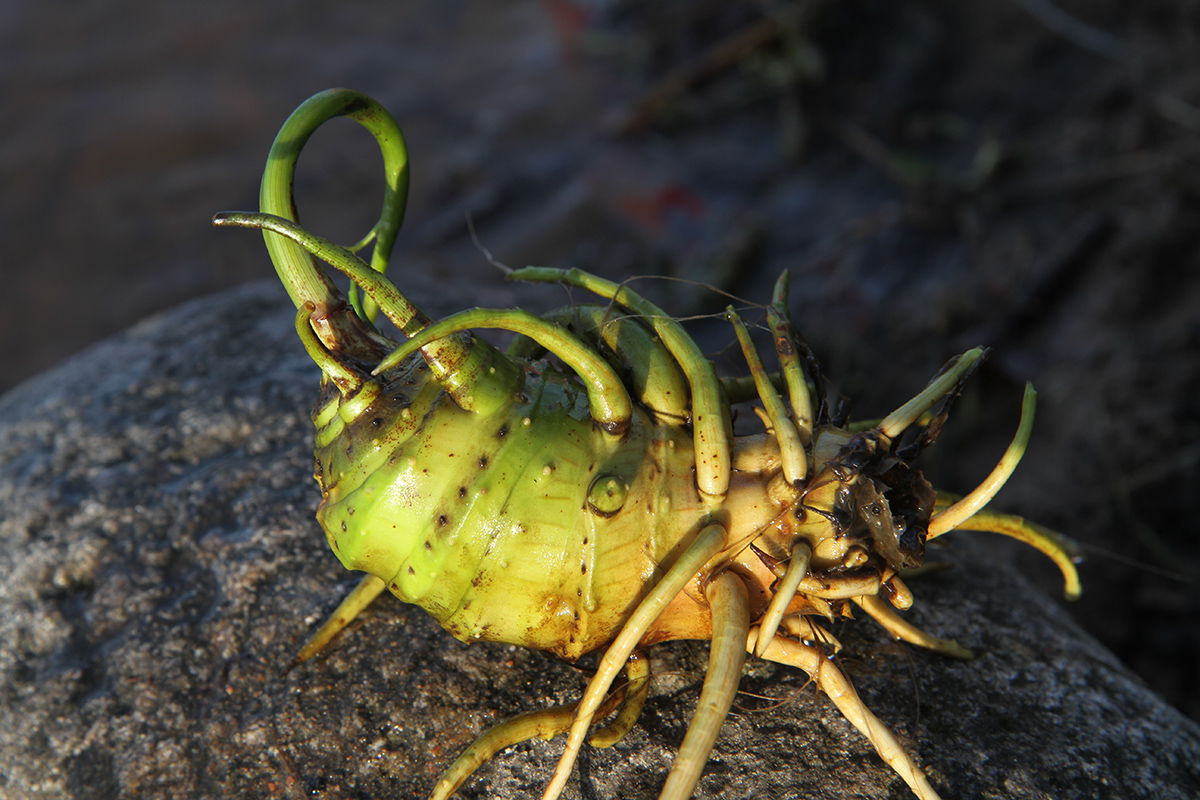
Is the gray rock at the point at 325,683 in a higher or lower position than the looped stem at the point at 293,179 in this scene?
lower

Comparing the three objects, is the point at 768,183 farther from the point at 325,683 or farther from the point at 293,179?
the point at 325,683

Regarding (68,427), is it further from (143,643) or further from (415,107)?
(415,107)

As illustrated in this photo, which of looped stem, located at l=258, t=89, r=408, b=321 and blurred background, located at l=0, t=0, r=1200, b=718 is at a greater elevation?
looped stem, located at l=258, t=89, r=408, b=321

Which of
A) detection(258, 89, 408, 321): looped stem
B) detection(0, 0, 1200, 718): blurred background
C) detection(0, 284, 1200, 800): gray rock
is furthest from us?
detection(0, 0, 1200, 718): blurred background

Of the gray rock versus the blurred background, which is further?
the blurred background

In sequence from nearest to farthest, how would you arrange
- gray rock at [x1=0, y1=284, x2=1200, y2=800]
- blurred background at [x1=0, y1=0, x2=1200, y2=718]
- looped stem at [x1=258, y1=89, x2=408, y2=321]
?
1. looped stem at [x1=258, y1=89, x2=408, y2=321]
2. gray rock at [x1=0, y1=284, x2=1200, y2=800]
3. blurred background at [x1=0, y1=0, x2=1200, y2=718]

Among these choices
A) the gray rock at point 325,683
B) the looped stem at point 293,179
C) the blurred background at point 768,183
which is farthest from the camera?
the blurred background at point 768,183

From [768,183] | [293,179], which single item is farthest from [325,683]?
[768,183]
